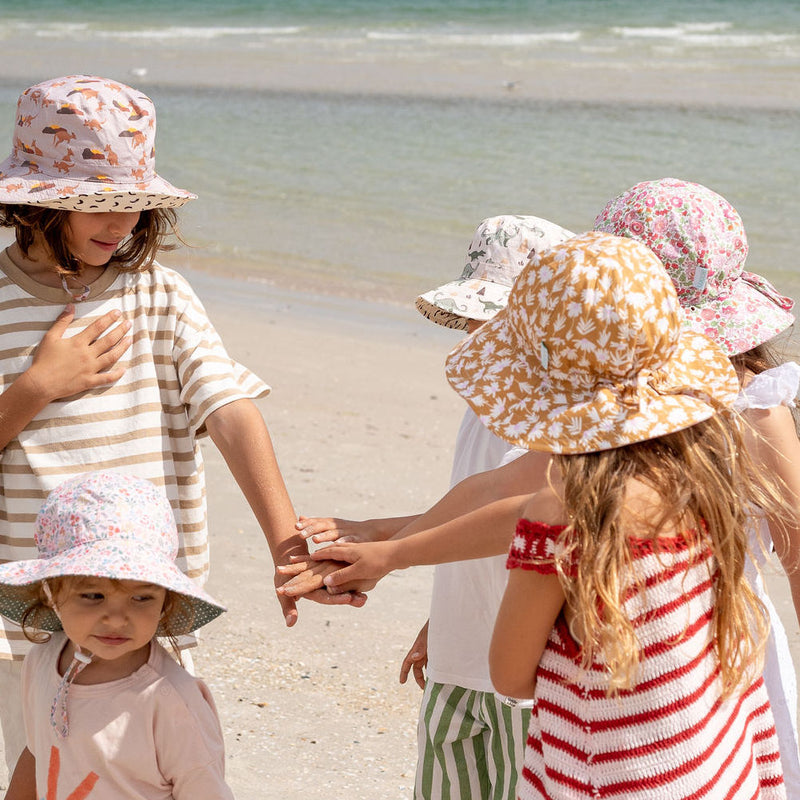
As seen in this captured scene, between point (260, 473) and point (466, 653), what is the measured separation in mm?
567

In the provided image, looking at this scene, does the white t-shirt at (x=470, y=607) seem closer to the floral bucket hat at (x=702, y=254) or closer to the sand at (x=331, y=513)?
the floral bucket hat at (x=702, y=254)

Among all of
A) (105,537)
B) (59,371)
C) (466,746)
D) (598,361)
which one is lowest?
(466,746)

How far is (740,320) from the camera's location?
2309mm

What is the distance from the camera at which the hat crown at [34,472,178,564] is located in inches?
79.1

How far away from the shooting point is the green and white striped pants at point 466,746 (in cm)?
256

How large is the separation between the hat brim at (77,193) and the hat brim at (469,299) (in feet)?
2.07

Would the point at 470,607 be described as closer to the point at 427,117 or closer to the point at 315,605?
the point at 315,605

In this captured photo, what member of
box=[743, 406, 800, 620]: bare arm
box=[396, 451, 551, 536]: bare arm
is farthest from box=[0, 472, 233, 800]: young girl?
box=[743, 406, 800, 620]: bare arm

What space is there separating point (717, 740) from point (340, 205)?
363 inches

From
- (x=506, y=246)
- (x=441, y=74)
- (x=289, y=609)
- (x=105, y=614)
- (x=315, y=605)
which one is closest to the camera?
(x=105, y=614)

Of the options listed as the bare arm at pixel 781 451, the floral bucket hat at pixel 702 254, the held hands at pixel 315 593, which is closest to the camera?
the bare arm at pixel 781 451

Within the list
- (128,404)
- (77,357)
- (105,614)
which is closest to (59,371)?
(77,357)

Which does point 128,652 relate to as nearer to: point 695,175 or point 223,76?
point 695,175

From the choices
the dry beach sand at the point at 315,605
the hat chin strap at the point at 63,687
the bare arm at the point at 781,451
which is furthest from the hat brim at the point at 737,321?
the dry beach sand at the point at 315,605
